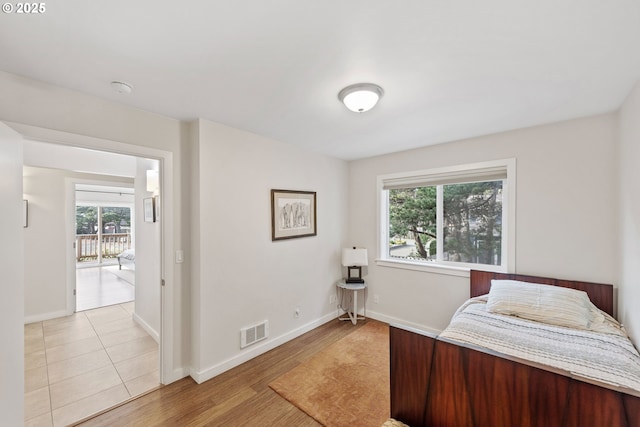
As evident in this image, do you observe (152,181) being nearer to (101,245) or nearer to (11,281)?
(11,281)

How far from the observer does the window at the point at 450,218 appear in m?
2.89

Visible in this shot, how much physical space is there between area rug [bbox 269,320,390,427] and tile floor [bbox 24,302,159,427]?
1.32m

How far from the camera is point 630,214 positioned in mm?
1905

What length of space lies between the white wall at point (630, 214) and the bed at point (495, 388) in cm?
30

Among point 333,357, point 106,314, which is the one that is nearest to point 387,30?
point 333,357

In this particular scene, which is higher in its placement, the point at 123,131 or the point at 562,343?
the point at 123,131

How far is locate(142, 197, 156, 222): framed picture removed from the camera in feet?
10.6

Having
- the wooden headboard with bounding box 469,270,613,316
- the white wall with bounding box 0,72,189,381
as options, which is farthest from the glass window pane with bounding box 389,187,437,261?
the white wall with bounding box 0,72,189,381

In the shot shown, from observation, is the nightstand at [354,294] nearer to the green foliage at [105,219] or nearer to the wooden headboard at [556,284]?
the wooden headboard at [556,284]

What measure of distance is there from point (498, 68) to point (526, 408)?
Result: 6.04 ft

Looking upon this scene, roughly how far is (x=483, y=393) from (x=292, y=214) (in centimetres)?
246

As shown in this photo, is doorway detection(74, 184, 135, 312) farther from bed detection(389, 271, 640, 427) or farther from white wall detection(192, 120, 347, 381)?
bed detection(389, 271, 640, 427)

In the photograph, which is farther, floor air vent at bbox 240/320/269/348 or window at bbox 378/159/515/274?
window at bbox 378/159/515/274

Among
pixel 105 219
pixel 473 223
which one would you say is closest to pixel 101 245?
pixel 105 219
